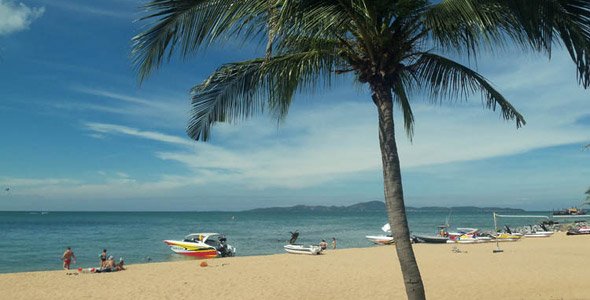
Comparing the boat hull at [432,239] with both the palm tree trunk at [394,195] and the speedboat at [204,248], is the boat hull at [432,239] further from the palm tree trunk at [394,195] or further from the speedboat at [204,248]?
the palm tree trunk at [394,195]

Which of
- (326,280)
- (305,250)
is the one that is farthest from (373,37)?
(305,250)

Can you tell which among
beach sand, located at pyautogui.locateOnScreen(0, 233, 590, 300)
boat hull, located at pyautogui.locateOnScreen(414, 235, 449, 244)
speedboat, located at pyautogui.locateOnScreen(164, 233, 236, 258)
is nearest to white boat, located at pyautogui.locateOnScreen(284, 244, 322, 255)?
speedboat, located at pyautogui.locateOnScreen(164, 233, 236, 258)

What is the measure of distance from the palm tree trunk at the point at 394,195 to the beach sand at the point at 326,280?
748 centimetres

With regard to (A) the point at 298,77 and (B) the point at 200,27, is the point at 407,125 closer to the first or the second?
(A) the point at 298,77

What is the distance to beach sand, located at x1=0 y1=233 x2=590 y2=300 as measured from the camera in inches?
466

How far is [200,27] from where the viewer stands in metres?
4.11

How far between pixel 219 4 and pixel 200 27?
0.28 meters

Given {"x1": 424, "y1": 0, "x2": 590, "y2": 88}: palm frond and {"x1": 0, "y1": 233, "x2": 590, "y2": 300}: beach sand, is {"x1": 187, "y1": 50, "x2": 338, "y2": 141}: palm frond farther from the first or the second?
{"x1": 0, "y1": 233, "x2": 590, "y2": 300}: beach sand

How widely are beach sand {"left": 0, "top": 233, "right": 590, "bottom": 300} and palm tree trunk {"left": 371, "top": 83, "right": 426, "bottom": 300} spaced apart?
7.48 meters

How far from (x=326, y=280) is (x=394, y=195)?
1073cm

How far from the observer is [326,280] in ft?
47.2

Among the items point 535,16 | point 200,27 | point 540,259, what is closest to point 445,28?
point 535,16

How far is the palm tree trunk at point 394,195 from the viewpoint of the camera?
424 cm

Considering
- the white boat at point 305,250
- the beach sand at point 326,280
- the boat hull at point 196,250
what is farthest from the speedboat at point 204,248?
the beach sand at point 326,280
